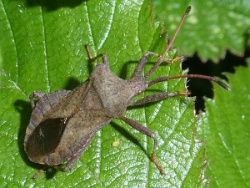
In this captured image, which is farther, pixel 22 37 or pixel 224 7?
pixel 224 7

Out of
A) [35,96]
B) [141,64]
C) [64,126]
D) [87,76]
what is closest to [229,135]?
[141,64]

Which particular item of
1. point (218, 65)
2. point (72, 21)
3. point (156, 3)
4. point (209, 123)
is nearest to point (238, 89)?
point (209, 123)

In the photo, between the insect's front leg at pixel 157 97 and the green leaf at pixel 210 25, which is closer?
the insect's front leg at pixel 157 97

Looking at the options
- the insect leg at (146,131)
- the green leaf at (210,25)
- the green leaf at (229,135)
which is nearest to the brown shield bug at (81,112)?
the insect leg at (146,131)

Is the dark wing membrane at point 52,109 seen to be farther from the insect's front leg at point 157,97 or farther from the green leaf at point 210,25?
the green leaf at point 210,25

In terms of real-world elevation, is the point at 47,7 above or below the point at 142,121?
above

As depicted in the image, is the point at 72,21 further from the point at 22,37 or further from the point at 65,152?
the point at 65,152
